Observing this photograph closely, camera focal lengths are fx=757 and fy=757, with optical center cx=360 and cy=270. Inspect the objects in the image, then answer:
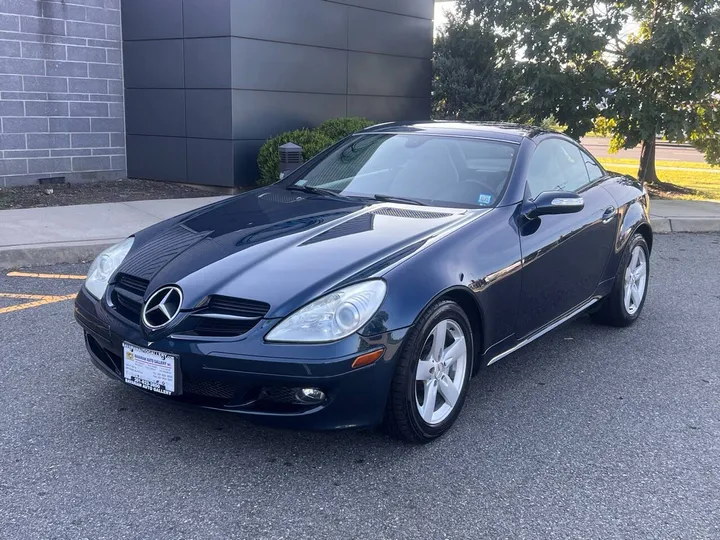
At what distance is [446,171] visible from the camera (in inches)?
172

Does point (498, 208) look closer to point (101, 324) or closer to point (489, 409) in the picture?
point (489, 409)

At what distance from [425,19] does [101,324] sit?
1110cm

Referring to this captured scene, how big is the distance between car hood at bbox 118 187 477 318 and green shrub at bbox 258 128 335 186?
5971 mm

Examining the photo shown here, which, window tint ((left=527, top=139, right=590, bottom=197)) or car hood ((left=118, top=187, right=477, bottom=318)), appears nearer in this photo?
car hood ((left=118, top=187, right=477, bottom=318))

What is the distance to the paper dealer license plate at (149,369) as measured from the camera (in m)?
3.10

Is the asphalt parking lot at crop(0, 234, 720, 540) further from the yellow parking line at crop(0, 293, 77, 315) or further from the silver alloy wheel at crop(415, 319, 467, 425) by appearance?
the yellow parking line at crop(0, 293, 77, 315)

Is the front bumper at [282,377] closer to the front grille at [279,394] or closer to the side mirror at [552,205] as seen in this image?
the front grille at [279,394]

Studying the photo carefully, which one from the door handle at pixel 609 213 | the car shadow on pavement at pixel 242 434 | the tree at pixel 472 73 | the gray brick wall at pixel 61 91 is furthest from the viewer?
the tree at pixel 472 73

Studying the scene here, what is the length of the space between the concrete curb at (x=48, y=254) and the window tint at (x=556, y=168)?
4.24 m

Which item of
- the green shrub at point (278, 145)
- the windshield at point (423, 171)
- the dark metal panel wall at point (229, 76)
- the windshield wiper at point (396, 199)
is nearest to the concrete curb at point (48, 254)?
the windshield at point (423, 171)

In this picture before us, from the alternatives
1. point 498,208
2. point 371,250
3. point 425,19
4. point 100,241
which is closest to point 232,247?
point 371,250

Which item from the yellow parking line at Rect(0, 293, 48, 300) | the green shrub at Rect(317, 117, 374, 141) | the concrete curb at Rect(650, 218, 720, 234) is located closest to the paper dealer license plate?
the yellow parking line at Rect(0, 293, 48, 300)

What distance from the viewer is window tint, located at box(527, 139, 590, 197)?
14.6 ft

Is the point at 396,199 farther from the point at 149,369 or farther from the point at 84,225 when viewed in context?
the point at 84,225
